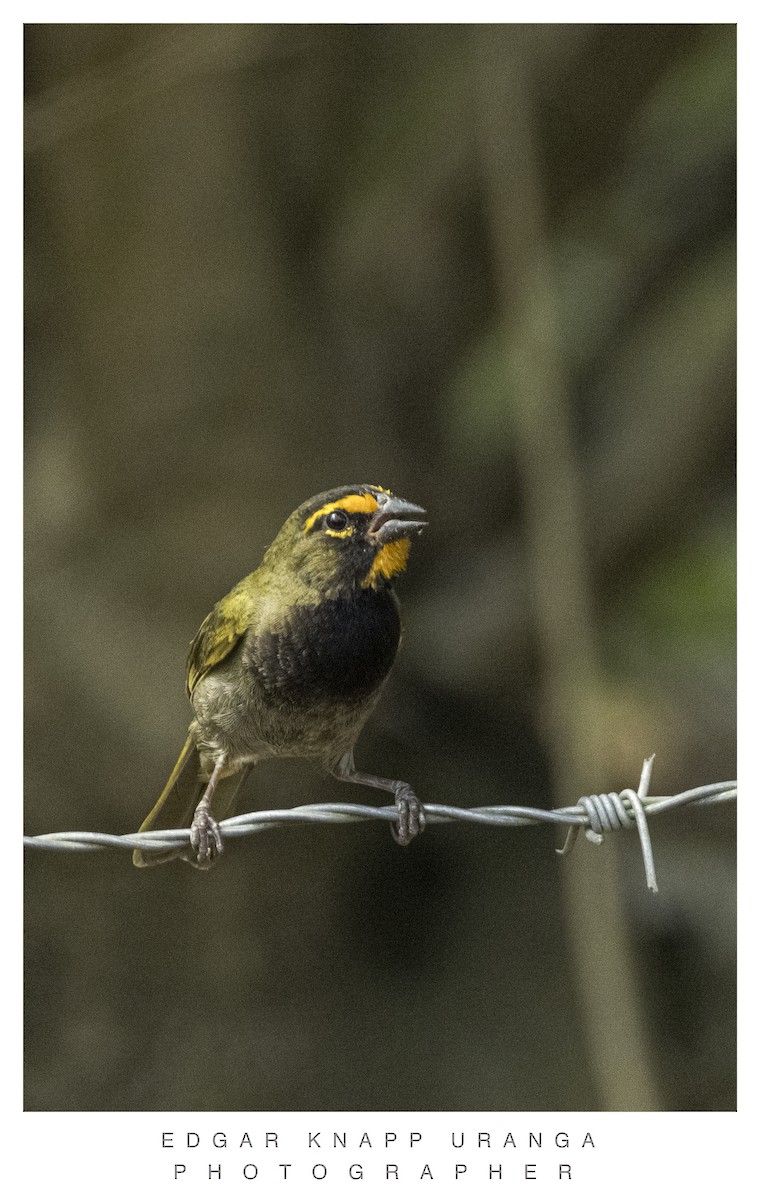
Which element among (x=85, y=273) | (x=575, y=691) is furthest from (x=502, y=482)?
(x=85, y=273)

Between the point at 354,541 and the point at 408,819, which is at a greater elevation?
the point at 354,541

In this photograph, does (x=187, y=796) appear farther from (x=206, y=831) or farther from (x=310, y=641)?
(x=310, y=641)

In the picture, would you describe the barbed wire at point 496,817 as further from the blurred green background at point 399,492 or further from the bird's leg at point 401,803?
the blurred green background at point 399,492

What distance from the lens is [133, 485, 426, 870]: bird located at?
3252 mm

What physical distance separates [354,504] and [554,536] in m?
1.88

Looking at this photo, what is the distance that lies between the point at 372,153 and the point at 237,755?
11.2 feet

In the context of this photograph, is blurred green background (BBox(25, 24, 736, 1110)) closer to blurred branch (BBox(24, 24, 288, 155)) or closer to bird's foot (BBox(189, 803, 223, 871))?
blurred branch (BBox(24, 24, 288, 155))

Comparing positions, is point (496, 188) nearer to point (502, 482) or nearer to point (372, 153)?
point (372, 153)

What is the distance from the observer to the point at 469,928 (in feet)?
17.8

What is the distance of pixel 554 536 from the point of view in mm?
4980

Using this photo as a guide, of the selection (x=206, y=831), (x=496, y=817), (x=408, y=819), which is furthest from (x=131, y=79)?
(x=496, y=817)

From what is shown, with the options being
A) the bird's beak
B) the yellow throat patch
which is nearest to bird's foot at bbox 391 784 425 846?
the yellow throat patch

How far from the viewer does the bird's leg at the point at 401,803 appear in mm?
3434

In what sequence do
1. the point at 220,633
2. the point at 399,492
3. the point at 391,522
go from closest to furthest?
1. the point at 391,522
2. the point at 220,633
3. the point at 399,492
